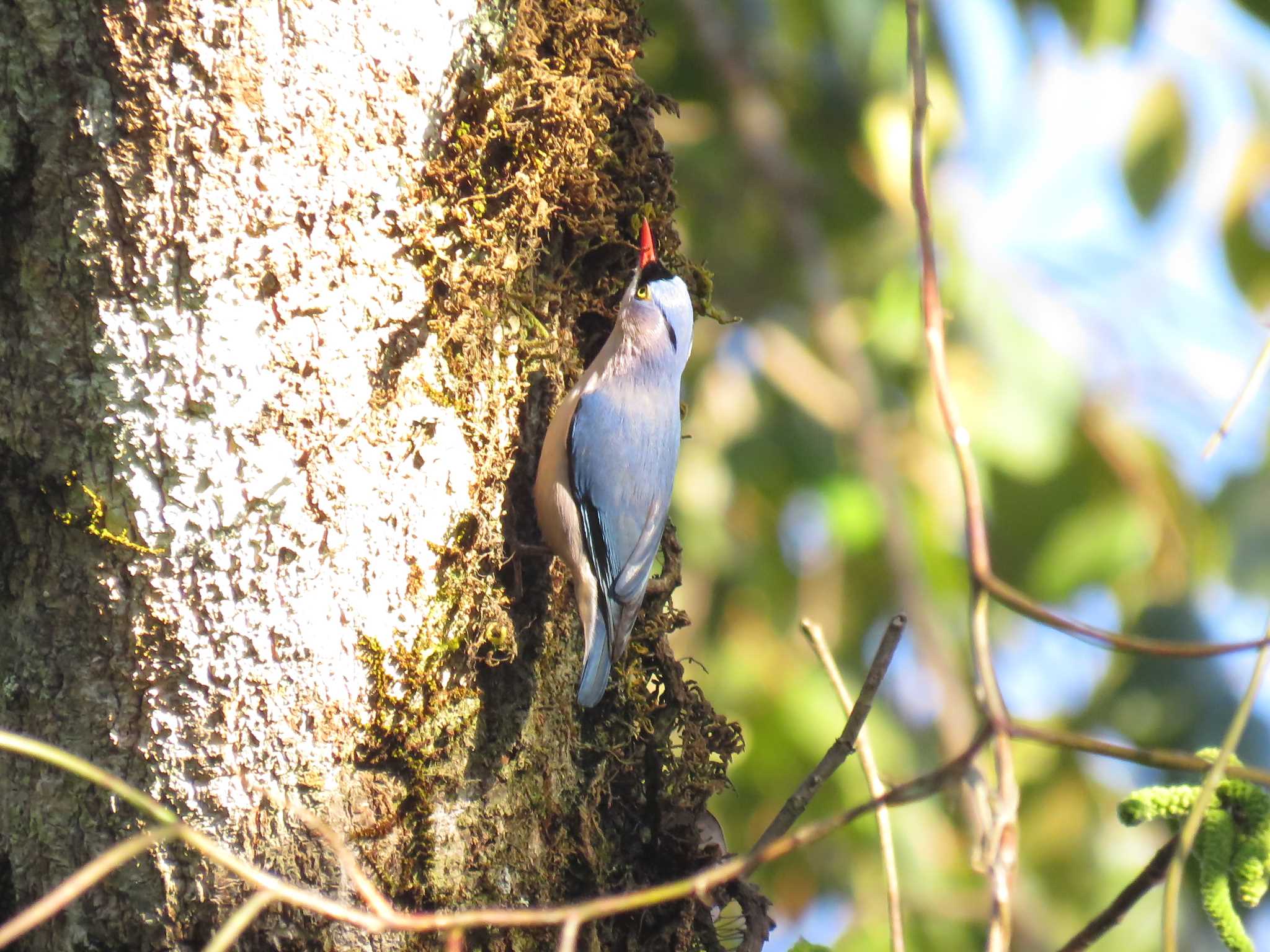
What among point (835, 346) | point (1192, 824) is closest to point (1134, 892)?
point (1192, 824)

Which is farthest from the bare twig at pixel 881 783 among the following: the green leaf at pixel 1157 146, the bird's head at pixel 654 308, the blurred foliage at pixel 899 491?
the green leaf at pixel 1157 146

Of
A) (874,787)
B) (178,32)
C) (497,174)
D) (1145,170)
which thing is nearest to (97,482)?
(178,32)

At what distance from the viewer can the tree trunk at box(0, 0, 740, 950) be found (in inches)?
74.7

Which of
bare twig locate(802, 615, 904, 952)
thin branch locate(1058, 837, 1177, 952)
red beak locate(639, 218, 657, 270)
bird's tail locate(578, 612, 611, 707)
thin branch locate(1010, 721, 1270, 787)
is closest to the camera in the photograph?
thin branch locate(1010, 721, 1270, 787)

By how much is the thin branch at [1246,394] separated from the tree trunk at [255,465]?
3.92ft

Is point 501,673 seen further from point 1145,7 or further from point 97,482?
point 1145,7

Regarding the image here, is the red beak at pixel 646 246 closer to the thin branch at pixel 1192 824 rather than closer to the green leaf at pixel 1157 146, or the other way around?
the thin branch at pixel 1192 824

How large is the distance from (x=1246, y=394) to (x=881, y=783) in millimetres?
768

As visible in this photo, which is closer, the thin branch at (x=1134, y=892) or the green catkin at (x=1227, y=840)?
the green catkin at (x=1227, y=840)

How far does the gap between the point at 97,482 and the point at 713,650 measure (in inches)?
143

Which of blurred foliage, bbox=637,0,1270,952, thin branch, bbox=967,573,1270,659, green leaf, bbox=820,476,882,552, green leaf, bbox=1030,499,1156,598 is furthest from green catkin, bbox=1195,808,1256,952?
green leaf, bbox=820,476,882,552

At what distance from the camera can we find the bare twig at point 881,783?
5.51 feet

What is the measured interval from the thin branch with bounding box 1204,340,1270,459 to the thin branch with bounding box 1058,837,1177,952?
1.83 ft

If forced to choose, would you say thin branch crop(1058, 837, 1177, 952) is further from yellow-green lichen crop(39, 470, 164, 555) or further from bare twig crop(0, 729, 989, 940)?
yellow-green lichen crop(39, 470, 164, 555)
